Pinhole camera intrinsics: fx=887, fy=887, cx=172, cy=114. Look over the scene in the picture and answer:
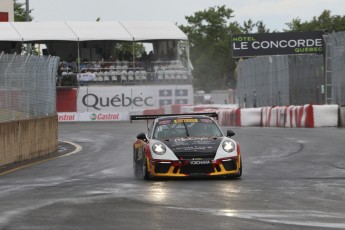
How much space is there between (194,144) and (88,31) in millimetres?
47619

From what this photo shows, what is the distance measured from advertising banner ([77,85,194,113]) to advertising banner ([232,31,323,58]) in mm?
5913

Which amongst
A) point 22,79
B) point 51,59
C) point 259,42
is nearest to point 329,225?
point 22,79

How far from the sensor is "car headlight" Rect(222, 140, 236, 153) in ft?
46.3

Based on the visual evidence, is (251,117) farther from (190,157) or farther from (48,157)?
(190,157)

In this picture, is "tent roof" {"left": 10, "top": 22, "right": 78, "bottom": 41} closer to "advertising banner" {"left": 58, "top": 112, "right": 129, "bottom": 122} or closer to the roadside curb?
"advertising banner" {"left": 58, "top": 112, "right": 129, "bottom": 122}

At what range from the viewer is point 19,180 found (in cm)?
1535

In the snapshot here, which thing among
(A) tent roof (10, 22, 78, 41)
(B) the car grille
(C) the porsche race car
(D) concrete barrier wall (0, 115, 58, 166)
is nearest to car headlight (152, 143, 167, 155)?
(C) the porsche race car

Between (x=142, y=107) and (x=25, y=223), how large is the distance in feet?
159

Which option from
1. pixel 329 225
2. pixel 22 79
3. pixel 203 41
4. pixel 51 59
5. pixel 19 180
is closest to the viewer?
pixel 329 225

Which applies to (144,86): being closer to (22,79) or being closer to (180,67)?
(180,67)

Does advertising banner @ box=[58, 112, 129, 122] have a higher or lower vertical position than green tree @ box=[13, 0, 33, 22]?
lower

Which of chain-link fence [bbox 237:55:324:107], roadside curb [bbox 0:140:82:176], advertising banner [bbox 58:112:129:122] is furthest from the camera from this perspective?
advertising banner [bbox 58:112:129:122]

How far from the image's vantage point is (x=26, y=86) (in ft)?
70.6

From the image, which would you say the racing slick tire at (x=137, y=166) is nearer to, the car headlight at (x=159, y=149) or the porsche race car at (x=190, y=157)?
the porsche race car at (x=190, y=157)
